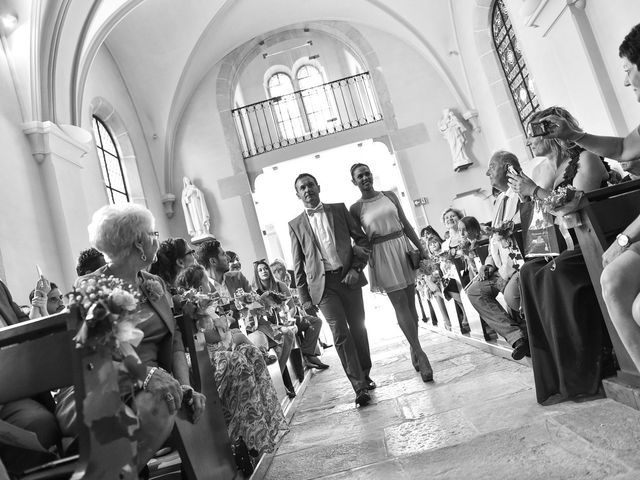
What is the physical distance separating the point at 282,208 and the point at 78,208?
545 inches

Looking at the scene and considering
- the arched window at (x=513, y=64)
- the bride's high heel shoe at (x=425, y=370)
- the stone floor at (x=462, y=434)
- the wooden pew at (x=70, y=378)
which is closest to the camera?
the wooden pew at (x=70, y=378)

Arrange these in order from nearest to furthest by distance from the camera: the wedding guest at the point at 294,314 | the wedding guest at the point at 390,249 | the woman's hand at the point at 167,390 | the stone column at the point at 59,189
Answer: the woman's hand at the point at 167,390, the wedding guest at the point at 390,249, the wedding guest at the point at 294,314, the stone column at the point at 59,189

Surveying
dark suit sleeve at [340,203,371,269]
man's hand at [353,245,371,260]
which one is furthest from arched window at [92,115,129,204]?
man's hand at [353,245,371,260]

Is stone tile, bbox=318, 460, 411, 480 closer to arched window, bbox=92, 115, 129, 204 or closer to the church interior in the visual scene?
the church interior

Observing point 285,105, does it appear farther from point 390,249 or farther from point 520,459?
point 520,459

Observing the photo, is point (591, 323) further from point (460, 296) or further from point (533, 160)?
point (533, 160)

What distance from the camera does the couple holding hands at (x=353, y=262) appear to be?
4.04 meters

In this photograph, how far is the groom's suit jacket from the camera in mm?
4066

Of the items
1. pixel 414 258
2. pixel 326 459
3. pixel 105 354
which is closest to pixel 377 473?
pixel 326 459

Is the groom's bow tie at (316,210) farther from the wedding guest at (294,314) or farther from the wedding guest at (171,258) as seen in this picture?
the wedding guest at (294,314)

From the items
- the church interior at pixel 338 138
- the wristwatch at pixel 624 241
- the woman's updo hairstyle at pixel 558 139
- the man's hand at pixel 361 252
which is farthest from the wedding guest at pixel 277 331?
the wristwatch at pixel 624 241

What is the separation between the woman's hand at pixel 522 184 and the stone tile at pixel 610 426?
102 cm

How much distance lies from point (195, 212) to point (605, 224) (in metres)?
11.3

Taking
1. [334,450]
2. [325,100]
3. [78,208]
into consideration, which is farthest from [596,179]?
[325,100]
